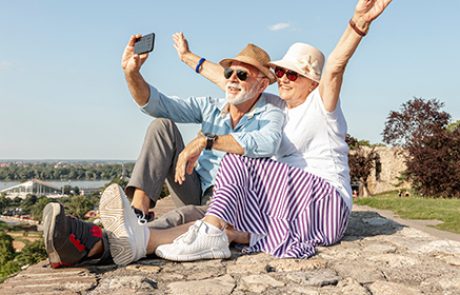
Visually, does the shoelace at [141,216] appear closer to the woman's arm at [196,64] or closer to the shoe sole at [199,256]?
the shoe sole at [199,256]

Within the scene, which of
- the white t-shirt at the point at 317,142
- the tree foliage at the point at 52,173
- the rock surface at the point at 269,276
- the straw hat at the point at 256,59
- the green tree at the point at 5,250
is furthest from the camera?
the tree foliage at the point at 52,173

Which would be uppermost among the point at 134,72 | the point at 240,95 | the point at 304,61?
the point at 304,61

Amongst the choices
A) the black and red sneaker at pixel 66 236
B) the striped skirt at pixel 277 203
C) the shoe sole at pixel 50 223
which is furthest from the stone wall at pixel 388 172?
the shoe sole at pixel 50 223

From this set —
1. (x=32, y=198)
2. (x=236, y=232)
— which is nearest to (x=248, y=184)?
(x=236, y=232)

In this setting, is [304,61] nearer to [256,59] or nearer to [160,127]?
[256,59]

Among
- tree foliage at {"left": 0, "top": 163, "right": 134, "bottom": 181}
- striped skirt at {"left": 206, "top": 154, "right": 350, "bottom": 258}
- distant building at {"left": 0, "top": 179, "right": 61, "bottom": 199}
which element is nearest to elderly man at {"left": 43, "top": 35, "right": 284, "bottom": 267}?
striped skirt at {"left": 206, "top": 154, "right": 350, "bottom": 258}

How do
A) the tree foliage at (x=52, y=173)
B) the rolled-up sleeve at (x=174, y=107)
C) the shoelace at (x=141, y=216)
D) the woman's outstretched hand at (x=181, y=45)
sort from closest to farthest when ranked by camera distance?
1. the shoelace at (x=141, y=216)
2. the rolled-up sleeve at (x=174, y=107)
3. the woman's outstretched hand at (x=181, y=45)
4. the tree foliage at (x=52, y=173)

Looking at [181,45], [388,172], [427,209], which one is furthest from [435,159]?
[181,45]

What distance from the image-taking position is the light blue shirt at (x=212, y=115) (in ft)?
11.1

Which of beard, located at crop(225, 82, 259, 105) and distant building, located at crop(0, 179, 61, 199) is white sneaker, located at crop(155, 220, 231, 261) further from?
distant building, located at crop(0, 179, 61, 199)

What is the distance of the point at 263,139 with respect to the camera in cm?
310

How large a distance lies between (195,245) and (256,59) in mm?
1314

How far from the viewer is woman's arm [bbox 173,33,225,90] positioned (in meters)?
4.12

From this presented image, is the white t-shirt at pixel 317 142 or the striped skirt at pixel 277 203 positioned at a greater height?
the white t-shirt at pixel 317 142
